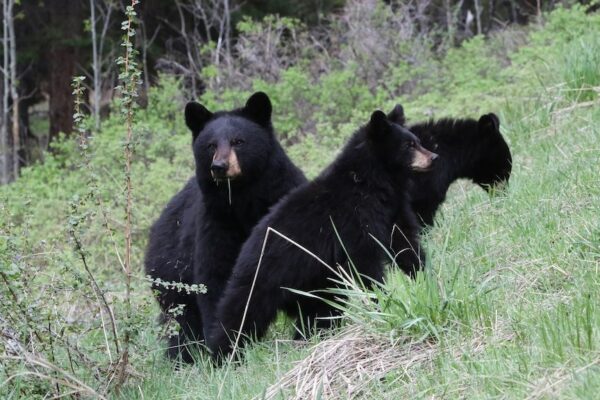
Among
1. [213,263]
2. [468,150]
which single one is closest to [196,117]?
[213,263]

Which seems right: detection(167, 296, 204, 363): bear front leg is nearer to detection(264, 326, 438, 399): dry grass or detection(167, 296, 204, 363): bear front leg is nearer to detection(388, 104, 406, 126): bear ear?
detection(388, 104, 406, 126): bear ear

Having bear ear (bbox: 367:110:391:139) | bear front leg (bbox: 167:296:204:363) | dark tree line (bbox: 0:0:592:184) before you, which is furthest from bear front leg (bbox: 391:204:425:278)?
dark tree line (bbox: 0:0:592:184)

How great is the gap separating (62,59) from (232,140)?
1370 centimetres

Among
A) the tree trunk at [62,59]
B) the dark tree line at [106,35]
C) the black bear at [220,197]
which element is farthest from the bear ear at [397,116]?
the tree trunk at [62,59]

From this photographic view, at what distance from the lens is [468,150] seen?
791cm

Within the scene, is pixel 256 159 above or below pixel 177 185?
above

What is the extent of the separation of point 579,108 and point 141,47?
12.7 meters

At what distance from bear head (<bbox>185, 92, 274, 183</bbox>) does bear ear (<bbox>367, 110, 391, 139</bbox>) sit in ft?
2.70

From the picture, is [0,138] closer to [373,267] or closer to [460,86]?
[460,86]

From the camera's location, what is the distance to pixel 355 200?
5.67 m

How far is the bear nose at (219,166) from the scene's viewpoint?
6047 millimetres

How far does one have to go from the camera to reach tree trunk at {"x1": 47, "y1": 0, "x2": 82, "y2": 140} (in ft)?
61.2

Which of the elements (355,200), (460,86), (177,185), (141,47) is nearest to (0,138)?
(141,47)

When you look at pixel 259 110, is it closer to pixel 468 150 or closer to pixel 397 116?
pixel 397 116
